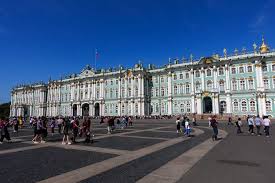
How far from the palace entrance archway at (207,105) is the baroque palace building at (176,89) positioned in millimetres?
30

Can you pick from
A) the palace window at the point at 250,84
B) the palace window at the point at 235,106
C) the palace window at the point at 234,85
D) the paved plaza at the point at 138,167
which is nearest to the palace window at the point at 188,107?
the palace window at the point at 235,106

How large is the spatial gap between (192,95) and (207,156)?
59.9 meters

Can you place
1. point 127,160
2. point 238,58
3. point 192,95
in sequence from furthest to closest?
point 192,95 → point 238,58 → point 127,160

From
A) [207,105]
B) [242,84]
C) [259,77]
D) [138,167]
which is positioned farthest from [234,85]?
[138,167]

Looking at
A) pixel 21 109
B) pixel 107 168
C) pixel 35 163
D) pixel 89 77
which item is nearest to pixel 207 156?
pixel 107 168

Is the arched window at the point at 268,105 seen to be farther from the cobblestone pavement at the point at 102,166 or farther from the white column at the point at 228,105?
the cobblestone pavement at the point at 102,166

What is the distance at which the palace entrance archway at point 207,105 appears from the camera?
69.2 metres

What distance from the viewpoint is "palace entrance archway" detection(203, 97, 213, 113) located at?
6919 cm

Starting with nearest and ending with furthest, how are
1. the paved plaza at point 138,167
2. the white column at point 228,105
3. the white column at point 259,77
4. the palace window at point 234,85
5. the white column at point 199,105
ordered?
the paved plaza at point 138,167 → the white column at point 259,77 → the white column at point 228,105 → the palace window at point 234,85 → the white column at point 199,105

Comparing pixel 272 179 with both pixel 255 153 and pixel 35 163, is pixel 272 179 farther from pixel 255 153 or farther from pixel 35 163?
pixel 35 163

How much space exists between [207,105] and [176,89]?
37.7 ft

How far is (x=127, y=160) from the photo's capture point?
11.2 m

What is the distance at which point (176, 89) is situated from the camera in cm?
7544

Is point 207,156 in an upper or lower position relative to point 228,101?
lower
